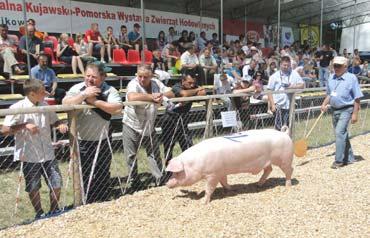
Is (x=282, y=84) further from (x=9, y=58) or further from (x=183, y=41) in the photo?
(x=183, y=41)

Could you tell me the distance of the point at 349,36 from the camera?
26188mm

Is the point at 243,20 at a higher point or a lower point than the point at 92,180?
higher

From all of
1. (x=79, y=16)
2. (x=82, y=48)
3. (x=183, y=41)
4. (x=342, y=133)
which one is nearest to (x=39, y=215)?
(x=342, y=133)

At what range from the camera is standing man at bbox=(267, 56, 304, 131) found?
8.37 metres

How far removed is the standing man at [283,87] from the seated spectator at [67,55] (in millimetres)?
5281

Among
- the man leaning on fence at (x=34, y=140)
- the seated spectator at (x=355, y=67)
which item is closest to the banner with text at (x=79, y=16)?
the seated spectator at (x=355, y=67)

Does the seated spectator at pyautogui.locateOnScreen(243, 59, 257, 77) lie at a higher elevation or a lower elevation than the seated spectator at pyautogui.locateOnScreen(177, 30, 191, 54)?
lower

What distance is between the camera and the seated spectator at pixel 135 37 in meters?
14.0

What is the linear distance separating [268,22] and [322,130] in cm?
1351

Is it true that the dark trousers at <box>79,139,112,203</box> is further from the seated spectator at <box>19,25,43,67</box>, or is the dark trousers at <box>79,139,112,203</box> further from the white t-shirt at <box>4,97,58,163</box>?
the seated spectator at <box>19,25,43,67</box>

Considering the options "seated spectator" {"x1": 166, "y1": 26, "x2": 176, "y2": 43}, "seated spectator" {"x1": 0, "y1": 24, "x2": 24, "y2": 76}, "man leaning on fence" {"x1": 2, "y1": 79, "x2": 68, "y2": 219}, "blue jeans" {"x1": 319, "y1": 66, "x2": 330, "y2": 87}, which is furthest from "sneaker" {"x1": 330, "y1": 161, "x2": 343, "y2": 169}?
"blue jeans" {"x1": 319, "y1": 66, "x2": 330, "y2": 87}

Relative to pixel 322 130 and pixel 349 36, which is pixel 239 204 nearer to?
pixel 322 130

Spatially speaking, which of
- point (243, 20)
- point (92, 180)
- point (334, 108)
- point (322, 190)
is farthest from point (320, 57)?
point (92, 180)

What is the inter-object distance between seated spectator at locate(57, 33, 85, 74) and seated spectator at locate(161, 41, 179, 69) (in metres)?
3.32
